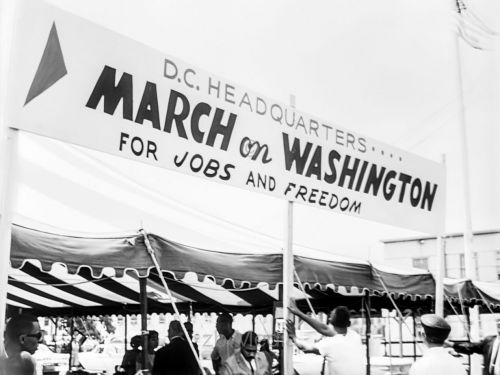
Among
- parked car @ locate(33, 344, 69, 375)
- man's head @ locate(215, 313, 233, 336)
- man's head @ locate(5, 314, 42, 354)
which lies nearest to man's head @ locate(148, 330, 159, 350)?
man's head @ locate(215, 313, 233, 336)

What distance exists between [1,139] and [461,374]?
9.61 ft

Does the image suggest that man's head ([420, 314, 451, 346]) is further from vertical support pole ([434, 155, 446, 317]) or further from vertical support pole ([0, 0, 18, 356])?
vertical support pole ([434, 155, 446, 317])

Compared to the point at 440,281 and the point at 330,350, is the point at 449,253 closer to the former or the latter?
the point at 440,281

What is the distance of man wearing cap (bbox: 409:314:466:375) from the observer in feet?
11.1

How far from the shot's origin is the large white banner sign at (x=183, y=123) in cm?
327

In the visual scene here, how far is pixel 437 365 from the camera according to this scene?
3387 millimetres

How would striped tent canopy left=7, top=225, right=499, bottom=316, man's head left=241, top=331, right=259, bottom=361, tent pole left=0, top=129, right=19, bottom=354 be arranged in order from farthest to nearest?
man's head left=241, top=331, right=259, bottom=361
striped tent canopy left=7, top=225, right=499, bottom=316
tent pole left=0, top=129, right=19, bottom=354

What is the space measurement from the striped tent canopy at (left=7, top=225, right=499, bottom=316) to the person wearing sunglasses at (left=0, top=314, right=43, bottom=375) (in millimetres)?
413

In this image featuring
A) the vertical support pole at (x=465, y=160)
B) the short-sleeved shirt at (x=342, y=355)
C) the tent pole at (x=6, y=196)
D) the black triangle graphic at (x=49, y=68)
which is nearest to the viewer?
the tent pole at (x=6, y=196)

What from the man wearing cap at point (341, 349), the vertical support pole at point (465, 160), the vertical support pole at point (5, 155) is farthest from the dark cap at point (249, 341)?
the vertical support pole at point (465, 160)

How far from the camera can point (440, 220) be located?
21.0 feet

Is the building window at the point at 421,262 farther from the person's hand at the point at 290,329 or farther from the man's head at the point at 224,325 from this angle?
the person's hand at the point at 290,329

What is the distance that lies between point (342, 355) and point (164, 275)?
1.68 m

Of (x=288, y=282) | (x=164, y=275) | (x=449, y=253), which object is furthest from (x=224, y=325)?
(x=449, y=253)
